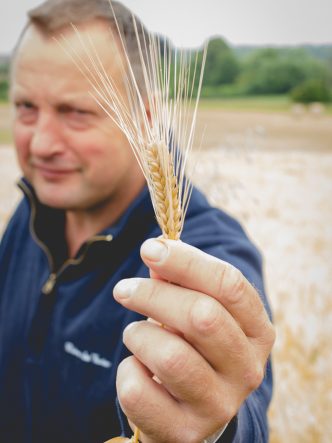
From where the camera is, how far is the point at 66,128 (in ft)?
5.14

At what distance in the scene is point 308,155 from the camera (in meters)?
5.77

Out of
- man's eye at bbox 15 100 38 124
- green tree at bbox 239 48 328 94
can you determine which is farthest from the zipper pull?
green tree at bbox 239 48 328 94

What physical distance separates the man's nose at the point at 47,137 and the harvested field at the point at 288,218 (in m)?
0.85

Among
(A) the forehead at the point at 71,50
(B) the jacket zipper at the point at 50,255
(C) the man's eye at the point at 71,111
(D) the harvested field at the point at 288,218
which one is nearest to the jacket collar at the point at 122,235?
(B) the jacket zipper at the point at 50,255

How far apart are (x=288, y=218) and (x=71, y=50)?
3.65m

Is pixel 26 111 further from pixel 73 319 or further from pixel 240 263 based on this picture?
pixel 240 263

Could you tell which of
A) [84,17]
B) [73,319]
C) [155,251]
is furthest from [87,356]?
[84,17]

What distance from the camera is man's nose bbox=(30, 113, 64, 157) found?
5.06ft

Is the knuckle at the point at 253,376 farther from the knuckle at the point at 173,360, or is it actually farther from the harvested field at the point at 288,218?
the harvested field at the point at 288,218

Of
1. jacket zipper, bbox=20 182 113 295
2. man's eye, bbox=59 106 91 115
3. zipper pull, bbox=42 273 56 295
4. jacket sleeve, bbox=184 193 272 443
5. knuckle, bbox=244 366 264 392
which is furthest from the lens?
zipper pull, bbox=42 273 56 295

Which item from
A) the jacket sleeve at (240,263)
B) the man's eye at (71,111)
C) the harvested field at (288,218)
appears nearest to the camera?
the jacket sleeve at (240,263)

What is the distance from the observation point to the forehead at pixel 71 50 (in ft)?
4.71

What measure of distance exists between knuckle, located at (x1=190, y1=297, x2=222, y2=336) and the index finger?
0.02m

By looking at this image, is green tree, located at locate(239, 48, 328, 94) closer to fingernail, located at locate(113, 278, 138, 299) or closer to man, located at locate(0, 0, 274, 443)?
man, located at locate(0, 0, 274, 443)
